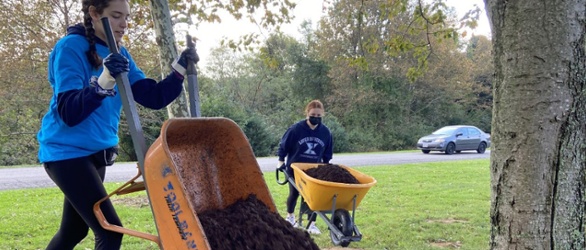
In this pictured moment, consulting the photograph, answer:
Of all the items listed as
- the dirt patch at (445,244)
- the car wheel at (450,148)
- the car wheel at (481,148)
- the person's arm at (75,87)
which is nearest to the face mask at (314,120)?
the dirt patch at (445,244)

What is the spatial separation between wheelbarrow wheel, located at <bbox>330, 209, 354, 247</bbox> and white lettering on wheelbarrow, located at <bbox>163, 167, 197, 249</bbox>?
9.02 ft

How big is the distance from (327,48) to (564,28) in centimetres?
2578

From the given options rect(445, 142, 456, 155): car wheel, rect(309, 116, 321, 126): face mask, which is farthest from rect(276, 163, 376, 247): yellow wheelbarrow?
rect(445, 142, 456, 155): car wheel

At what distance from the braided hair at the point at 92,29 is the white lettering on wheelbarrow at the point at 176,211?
2.21 ft

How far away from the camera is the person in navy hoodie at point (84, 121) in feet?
6.00

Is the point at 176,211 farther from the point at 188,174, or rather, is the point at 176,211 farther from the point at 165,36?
the point at 165,36

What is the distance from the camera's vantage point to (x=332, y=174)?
4.39 m

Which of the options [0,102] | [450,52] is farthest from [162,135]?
[450,52]

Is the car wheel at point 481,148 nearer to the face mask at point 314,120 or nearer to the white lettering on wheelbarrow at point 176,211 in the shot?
the face mask at point 314,120

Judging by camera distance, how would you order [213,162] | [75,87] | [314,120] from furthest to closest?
[314,120]
[213,162]
[75,87]

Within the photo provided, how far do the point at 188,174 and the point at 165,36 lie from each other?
231cm

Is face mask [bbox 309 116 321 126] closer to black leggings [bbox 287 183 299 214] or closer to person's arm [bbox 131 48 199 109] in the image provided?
black leggings [bbox 287 183 299 214]

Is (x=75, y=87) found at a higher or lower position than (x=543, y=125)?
higher

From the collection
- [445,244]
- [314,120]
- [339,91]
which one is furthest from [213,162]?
[339,91]
